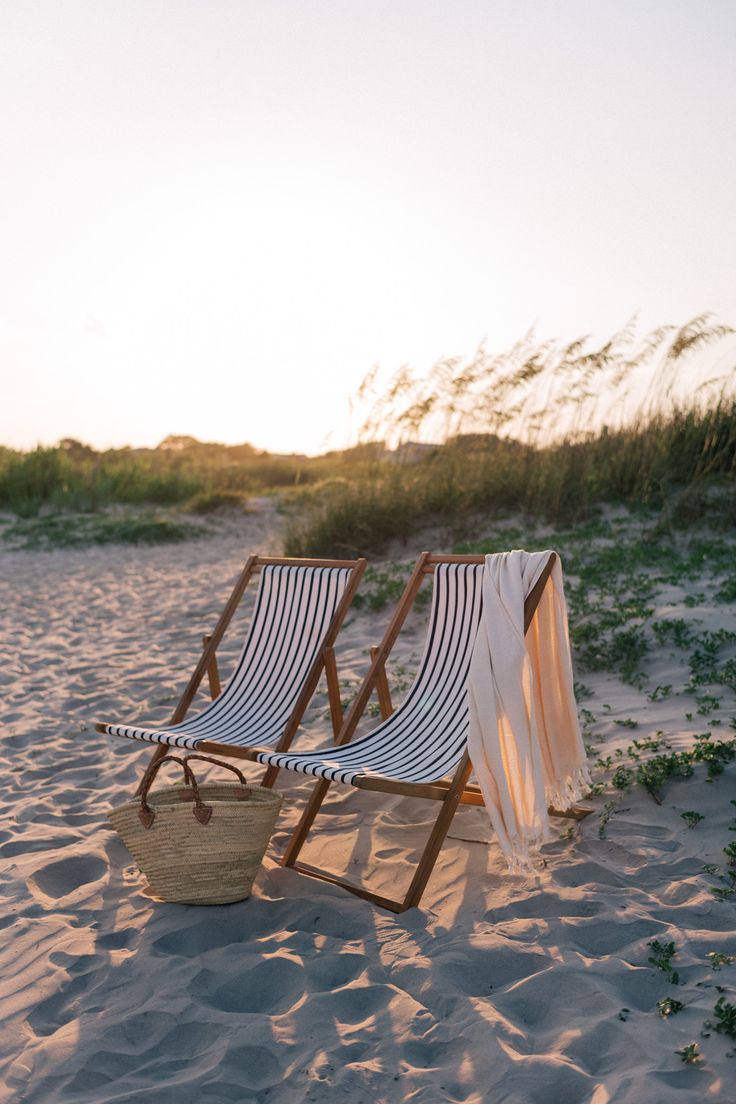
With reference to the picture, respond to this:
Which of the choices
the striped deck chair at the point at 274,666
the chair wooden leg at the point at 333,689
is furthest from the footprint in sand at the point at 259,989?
the chair wooden leg at the point at 333,689

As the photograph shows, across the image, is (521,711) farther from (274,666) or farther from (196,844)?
(274,666)

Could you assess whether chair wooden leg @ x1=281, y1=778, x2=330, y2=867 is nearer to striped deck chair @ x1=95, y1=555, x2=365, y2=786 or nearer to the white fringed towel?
striped deck chair @ x1=95, y1=555, x2=365, y2=786

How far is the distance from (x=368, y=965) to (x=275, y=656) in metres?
2.04

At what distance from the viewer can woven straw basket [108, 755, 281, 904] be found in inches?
125

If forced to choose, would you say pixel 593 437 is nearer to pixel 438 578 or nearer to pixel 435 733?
pixel 438 578

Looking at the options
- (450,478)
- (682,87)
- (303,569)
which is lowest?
(303,569)

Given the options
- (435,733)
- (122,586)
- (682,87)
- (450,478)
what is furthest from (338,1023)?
(122,586)

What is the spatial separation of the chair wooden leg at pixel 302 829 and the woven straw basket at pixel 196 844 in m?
0.25

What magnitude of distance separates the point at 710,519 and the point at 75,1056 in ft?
23.1

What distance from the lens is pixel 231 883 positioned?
3217mm

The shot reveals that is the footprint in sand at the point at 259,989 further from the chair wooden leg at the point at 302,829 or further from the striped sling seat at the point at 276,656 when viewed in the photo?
the striped sling seat at the point at 276,656

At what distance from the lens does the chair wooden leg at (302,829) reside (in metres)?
3.51

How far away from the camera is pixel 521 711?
3262 millimetres

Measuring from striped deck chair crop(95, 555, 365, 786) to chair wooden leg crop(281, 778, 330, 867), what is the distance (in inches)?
10.8
